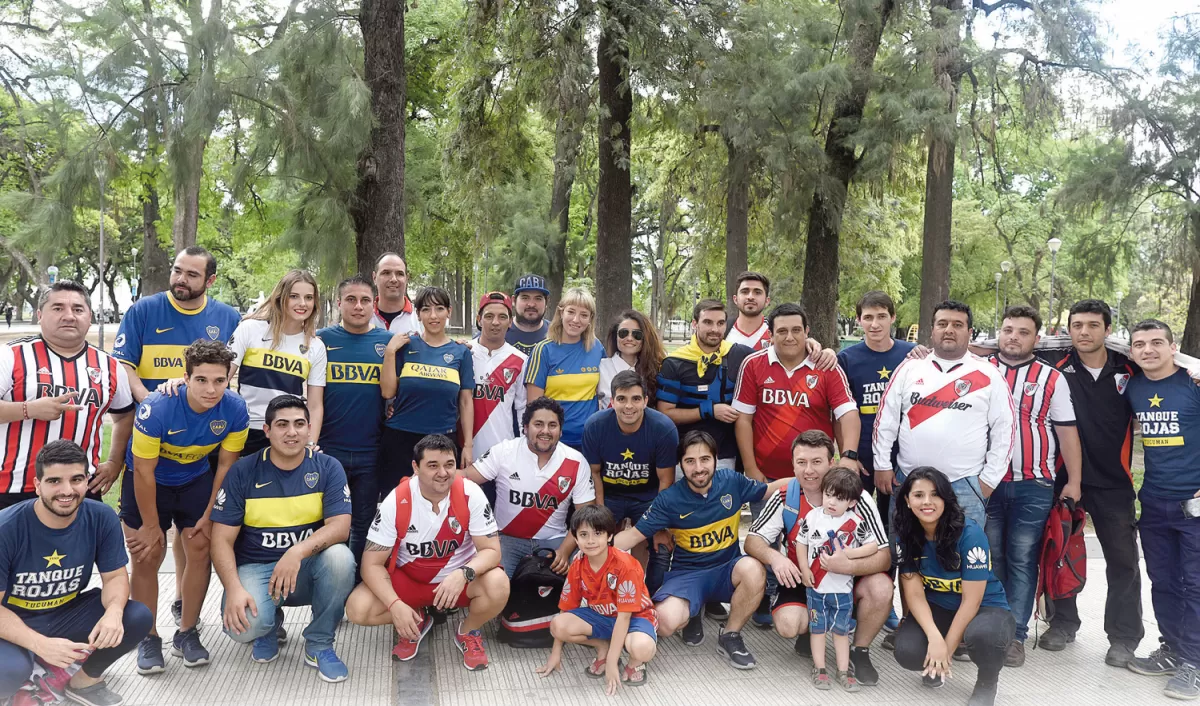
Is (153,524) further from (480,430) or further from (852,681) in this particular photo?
(852,681)

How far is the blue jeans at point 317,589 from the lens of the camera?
12.9 feet

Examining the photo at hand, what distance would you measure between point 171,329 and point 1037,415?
4.53 m

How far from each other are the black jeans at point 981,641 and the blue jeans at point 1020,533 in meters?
0.57

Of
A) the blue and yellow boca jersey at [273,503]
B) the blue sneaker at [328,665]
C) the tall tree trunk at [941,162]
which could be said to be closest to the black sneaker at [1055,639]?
the blue sneaker at [328,665]

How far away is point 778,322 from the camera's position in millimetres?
4648

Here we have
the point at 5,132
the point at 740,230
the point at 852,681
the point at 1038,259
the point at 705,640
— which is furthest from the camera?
the point at 1038,259

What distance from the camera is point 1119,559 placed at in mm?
4285

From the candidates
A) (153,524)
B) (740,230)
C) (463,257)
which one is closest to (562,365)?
(153,524)

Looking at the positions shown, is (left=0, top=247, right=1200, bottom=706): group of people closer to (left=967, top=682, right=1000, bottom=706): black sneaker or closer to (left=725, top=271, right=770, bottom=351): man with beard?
(left=967, top=682, right=1000, bottom=706): black sneaker

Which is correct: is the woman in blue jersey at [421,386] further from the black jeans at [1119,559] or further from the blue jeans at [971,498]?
the black jeans at [1119,559]

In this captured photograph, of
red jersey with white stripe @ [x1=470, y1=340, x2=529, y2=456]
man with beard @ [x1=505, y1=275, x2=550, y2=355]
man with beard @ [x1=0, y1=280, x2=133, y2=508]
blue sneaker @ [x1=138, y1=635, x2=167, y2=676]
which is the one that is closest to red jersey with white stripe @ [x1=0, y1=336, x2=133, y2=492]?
Result: man with beard @ [x1=0, y1=280, x2=133, y2=508]

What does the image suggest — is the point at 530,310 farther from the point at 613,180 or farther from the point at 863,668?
the point at 613,180

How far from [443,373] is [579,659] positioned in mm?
1687

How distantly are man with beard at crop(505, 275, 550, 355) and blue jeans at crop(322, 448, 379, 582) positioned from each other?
122 centimetres
